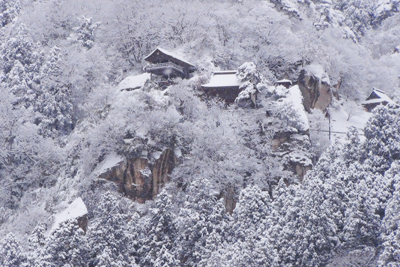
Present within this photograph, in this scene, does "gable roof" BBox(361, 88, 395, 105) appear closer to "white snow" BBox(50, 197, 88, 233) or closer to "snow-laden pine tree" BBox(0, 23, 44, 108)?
"snow-laden pine tree" BBox(0, 23, 44, 108)

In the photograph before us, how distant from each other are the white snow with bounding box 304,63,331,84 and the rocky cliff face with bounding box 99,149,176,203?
26.0m

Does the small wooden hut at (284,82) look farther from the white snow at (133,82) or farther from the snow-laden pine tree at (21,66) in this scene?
the snow-laden pine tree at (21,66)

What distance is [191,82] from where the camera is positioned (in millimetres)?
59469

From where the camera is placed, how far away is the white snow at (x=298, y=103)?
55906 millimetres

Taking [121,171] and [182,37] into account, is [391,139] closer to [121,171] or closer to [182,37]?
[121,171]

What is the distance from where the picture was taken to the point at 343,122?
226 feet

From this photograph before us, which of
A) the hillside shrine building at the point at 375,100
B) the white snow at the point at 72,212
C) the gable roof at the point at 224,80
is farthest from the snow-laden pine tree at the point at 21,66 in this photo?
the hillside shrine building at the point at 375,100

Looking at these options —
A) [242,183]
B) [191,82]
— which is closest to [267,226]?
[242,183]

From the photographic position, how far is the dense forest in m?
37.8

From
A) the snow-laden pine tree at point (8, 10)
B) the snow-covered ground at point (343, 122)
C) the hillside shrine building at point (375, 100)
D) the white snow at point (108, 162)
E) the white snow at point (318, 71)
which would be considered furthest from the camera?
the snow-laden pine tree at point (8, 10)

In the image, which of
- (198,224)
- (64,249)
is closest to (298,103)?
(198,224)

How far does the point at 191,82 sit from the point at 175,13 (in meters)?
19.6

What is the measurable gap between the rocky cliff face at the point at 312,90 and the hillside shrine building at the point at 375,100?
341 inches

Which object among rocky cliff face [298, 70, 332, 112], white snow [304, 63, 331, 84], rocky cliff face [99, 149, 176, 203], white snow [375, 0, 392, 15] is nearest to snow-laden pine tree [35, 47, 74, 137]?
rocky cliff face [99, 149, 176, 203]
